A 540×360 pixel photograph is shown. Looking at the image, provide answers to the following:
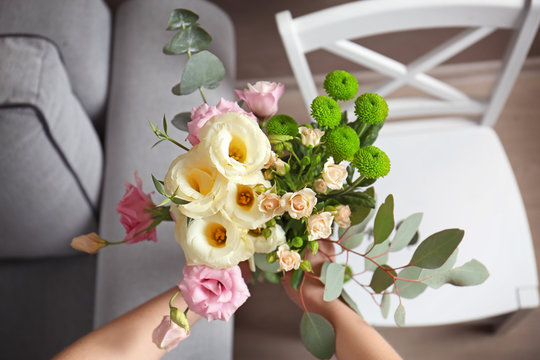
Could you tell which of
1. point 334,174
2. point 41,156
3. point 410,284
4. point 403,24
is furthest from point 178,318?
point 403,24

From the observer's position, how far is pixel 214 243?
18.0 inches

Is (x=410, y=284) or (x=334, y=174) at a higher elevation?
(x=334, y=174)

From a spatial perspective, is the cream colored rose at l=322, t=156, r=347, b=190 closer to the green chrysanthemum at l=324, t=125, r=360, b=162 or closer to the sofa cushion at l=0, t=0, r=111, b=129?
the green chrysanthemum at l=324, t=125, r=360, b=162

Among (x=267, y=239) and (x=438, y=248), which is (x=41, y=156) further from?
(x=438, y=248)

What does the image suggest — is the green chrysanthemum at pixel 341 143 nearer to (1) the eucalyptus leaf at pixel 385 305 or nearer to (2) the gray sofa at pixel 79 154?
(1) the eucalyptus leaf at pixel 385 305

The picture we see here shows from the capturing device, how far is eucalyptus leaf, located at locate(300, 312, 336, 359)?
0.58 meters

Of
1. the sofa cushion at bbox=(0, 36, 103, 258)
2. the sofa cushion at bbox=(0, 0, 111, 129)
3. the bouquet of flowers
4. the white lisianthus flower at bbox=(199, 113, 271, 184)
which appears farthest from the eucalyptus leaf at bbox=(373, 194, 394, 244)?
the sofa cushion at bbox=(0, 0, 111, 129)

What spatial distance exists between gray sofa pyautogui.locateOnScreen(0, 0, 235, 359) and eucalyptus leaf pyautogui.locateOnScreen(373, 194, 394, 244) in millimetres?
440

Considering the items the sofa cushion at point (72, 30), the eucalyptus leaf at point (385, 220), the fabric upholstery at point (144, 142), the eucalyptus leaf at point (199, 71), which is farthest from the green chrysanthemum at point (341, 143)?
the sofa cushion at point (72, 30)

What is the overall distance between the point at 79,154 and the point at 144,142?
0.43 ft

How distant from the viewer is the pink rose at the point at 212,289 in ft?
1.53

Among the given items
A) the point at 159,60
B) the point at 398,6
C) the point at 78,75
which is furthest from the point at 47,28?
the point at 398,6

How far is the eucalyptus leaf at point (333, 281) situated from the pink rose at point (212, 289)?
14 centimetres

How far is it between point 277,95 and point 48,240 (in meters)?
0.71
